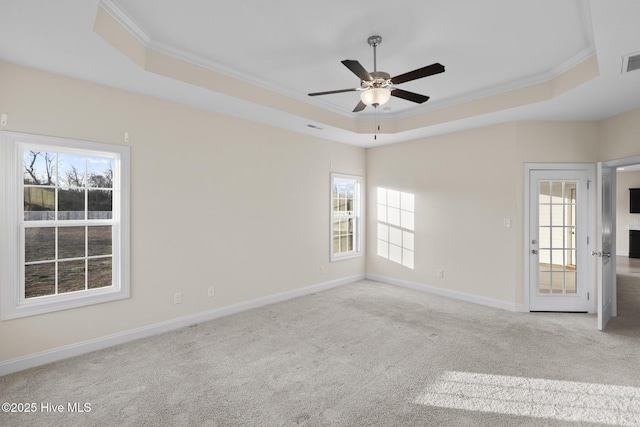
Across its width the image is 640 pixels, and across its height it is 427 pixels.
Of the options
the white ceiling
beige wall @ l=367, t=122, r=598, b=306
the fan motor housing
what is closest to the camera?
the white ceiling

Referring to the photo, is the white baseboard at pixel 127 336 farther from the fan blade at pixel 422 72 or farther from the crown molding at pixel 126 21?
the fan blade at pixel 422 72

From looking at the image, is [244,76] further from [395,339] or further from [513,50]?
[395,339]

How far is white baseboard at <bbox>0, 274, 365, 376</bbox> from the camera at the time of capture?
9.18ft

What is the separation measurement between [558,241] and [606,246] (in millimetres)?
503

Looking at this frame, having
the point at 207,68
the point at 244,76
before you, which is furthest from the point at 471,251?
the point at 207,68

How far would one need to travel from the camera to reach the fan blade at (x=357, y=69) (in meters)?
2.41

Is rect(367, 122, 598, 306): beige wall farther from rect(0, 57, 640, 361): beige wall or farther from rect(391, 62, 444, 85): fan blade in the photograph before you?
rect(391, 62, 444, 85): fan blade

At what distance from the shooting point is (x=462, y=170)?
4977mm

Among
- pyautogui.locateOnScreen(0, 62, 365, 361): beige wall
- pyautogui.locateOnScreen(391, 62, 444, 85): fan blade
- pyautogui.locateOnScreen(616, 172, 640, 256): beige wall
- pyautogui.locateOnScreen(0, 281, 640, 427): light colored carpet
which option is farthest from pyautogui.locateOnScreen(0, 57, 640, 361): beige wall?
pyautogui.locateOnScreen(616, 172, 640, 256): beige wall

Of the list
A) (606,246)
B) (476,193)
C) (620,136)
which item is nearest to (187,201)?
(476,193)

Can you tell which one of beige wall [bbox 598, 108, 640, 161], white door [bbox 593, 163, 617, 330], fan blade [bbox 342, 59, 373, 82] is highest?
fan blade [bbox 342, 59, 373, 82]

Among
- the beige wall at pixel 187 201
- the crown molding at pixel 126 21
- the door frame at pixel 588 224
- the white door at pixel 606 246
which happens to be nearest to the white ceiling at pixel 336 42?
the crown molding at pixel 126 21

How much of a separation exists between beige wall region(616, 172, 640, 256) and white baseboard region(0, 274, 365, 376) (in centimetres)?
980

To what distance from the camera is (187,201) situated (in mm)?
3863
